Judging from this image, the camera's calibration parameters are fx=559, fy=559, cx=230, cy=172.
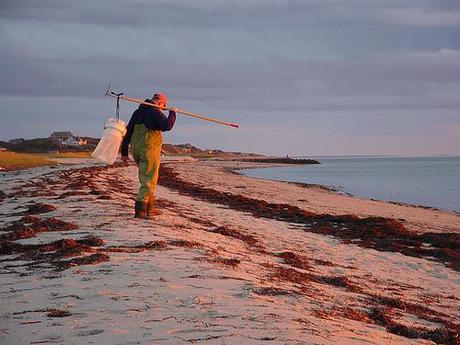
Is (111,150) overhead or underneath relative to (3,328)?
overhead

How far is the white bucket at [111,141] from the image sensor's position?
1121 cm

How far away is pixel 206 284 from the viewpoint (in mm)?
5949

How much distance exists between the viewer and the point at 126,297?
539 centimetres

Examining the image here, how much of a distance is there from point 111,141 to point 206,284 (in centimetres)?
600

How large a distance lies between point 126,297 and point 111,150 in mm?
6232

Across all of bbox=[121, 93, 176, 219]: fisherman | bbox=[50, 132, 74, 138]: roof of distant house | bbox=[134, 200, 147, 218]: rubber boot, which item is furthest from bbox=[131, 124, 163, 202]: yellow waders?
bbox=[50, 132, 74, 138]: roof of distant house

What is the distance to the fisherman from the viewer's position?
10203mm

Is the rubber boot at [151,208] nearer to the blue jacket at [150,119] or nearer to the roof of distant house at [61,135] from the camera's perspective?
the blue jacket at [150,119]

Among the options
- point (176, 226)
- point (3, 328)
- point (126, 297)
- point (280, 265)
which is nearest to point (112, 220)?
point (176, 226)

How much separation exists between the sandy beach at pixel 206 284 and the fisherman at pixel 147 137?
0.87 m

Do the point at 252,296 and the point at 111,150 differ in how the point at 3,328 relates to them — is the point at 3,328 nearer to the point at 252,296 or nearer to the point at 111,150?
the point at 252,296

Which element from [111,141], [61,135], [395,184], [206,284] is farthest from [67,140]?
[206,284]

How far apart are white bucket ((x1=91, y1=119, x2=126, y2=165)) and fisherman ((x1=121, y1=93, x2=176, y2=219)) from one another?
62 centimetres

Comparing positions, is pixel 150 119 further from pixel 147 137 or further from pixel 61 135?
pixel 61 135
